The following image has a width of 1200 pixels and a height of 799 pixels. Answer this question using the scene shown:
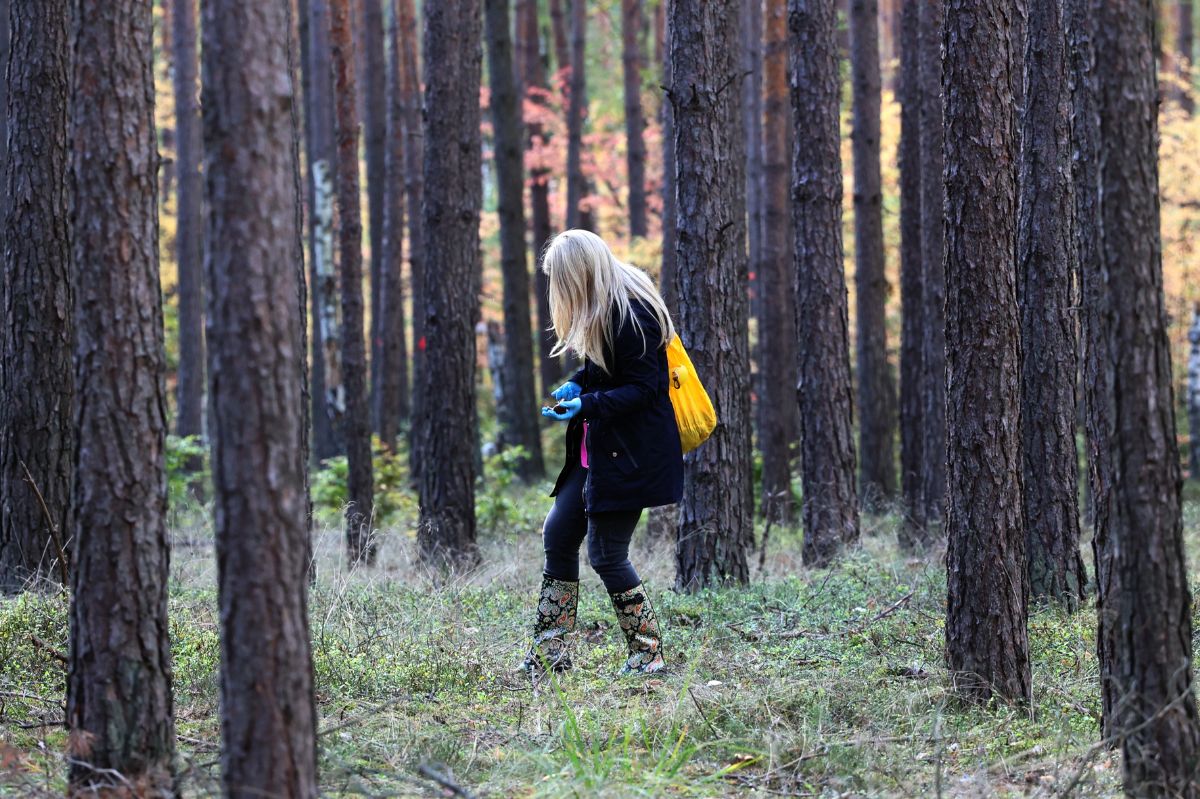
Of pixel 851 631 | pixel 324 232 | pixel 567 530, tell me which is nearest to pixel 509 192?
pixel 324 232

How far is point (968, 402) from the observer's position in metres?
4.93

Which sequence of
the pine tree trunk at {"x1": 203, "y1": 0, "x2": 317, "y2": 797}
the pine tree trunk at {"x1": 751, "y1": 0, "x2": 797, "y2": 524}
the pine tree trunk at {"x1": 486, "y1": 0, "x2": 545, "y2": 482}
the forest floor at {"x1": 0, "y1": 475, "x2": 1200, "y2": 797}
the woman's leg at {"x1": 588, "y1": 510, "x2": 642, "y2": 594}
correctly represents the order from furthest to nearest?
the pine tree trunk at {"x1": 486, "y1": 0, "x2": 545, "y2": 482} < the pine tree trunk at {"x1": 751, "y1": 0, "x2": 797, "y2": 524} < the woman's leg at {"x1": 588, "y1": 510, "x2": 642, "y2": 594} < the forest floor at {"x1": 0, "y1": 475, "x2": 1200, "y2": 797} < the pine tree trunk at {"x1": 203, "y1": 0, "x2": 317, "y2": 797}

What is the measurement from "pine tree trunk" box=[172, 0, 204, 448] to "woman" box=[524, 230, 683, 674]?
591 inches

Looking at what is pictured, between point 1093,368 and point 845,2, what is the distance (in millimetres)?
25852

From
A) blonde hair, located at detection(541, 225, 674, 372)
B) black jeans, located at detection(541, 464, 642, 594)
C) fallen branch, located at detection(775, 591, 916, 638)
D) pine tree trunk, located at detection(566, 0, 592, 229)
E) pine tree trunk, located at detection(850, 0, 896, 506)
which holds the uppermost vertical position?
pine tree trunk, located at detection(566, 0, 592, 229)

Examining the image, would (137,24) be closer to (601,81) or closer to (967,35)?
(967,35)

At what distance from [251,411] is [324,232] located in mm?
14280

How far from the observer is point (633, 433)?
558 cm

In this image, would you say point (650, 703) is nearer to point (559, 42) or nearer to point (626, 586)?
point (626, 586)

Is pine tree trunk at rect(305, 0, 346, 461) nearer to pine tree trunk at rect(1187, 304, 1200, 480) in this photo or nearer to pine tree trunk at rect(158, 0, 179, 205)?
→ pine tree trunk at rect(158, 0, 179, 205)

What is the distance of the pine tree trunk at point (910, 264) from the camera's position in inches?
500

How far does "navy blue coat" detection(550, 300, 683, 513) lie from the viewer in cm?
554

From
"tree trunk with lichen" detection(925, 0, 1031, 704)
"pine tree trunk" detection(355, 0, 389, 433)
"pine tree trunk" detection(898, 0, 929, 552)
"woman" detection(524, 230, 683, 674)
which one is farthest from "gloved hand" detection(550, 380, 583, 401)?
"pine tree trunk" detection(355, 0, 389, 433)

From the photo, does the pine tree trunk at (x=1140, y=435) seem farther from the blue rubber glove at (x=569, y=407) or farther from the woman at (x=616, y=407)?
the blue rubber glove at (x=569, y=407)
